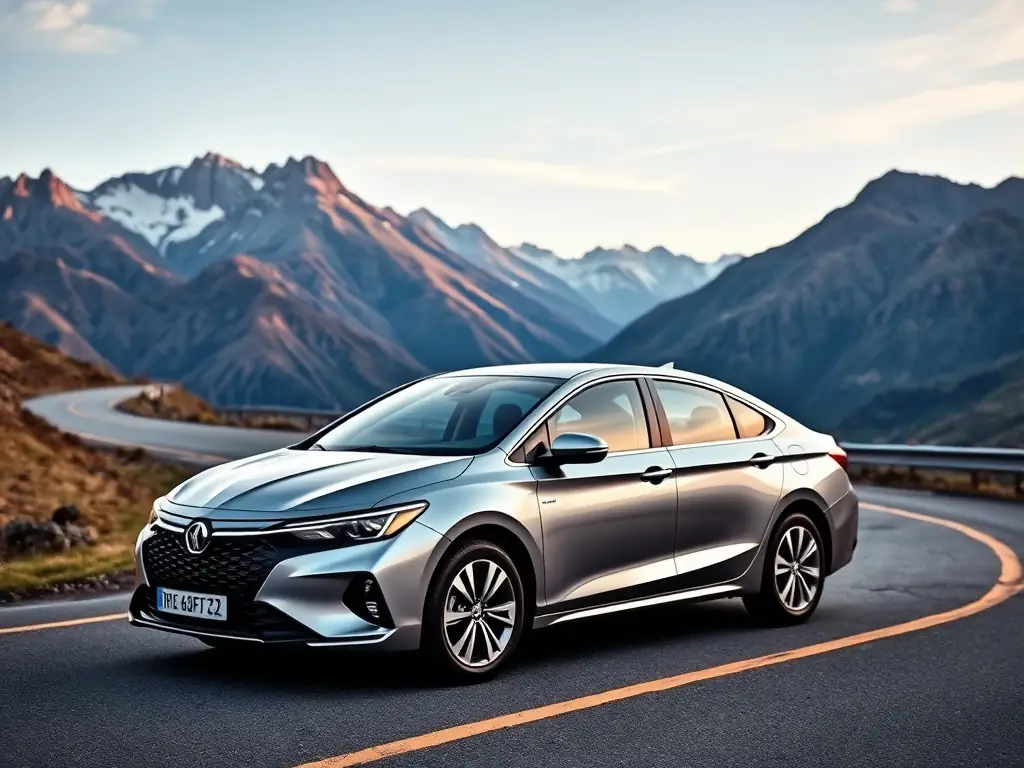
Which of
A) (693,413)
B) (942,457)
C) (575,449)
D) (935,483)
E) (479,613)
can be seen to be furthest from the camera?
(935,483)

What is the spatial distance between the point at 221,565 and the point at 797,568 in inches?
157

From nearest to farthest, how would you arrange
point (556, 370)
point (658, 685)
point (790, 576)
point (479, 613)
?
point (479, 613), point (658, 685), point (556, 370), point (790, 576)

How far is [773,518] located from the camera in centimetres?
862

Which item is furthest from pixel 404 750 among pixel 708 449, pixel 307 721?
pixel 708 449

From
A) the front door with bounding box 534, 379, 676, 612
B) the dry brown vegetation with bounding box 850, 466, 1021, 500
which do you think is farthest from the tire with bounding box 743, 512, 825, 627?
the dry brown vegetation with bounding box 850, 466, 1021, 500

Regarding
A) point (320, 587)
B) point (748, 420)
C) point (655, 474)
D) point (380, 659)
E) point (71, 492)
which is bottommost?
point (380, 659)

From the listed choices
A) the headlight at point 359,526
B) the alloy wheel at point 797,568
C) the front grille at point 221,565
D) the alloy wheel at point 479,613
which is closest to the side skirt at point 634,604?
the alloy wheel at point 479,613

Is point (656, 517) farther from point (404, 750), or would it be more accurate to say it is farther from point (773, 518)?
point (404, 750)

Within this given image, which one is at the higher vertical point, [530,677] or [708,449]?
[708,449]

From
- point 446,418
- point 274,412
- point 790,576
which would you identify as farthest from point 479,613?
point 274,412

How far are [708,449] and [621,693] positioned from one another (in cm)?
205

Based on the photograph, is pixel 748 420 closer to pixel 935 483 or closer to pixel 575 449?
pixel 575 449

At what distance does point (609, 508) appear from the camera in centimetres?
747

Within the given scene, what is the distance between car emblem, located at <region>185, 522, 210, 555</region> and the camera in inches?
257
